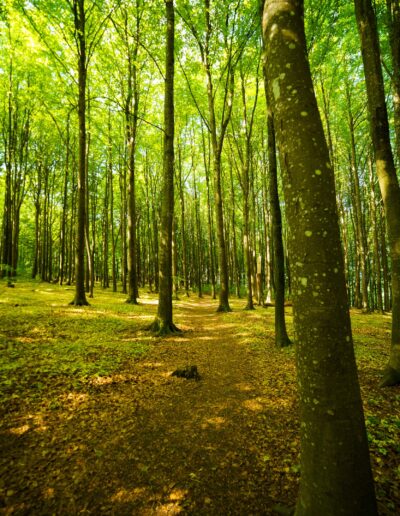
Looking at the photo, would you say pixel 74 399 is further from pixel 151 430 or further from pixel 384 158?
pixel 384 158

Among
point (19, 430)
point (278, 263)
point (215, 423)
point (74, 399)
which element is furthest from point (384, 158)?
point (19, 430)

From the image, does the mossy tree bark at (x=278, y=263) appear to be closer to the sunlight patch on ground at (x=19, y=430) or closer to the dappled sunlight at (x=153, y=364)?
the dappled sunlight at (x=153, y=364)

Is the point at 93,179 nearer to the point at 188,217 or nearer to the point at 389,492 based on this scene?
the point at 188,217

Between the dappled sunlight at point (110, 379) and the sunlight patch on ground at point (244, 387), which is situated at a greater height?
the dappled sunlight at point (110, 379)

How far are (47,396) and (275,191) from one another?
7.36 meters

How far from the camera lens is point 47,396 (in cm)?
407

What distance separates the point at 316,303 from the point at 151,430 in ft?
10.3

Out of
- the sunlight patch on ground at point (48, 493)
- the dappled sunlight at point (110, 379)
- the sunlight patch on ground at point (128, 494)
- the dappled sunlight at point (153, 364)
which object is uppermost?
the dappled sunlight at point (110, 379)

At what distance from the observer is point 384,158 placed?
205 inches

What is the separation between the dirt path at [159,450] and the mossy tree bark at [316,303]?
3.34 feet

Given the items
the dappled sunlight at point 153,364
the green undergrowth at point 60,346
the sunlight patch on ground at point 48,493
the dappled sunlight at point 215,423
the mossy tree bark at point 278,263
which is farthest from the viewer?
the mossy tree bark at point 278,263

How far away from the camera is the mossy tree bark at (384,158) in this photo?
16.1 feet

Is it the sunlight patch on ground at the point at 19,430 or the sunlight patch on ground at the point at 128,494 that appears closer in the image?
the sunlight patch on ground at the point at 128,494

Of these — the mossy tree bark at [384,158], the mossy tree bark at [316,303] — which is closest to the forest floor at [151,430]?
the mossy tree bark at [384,158]
